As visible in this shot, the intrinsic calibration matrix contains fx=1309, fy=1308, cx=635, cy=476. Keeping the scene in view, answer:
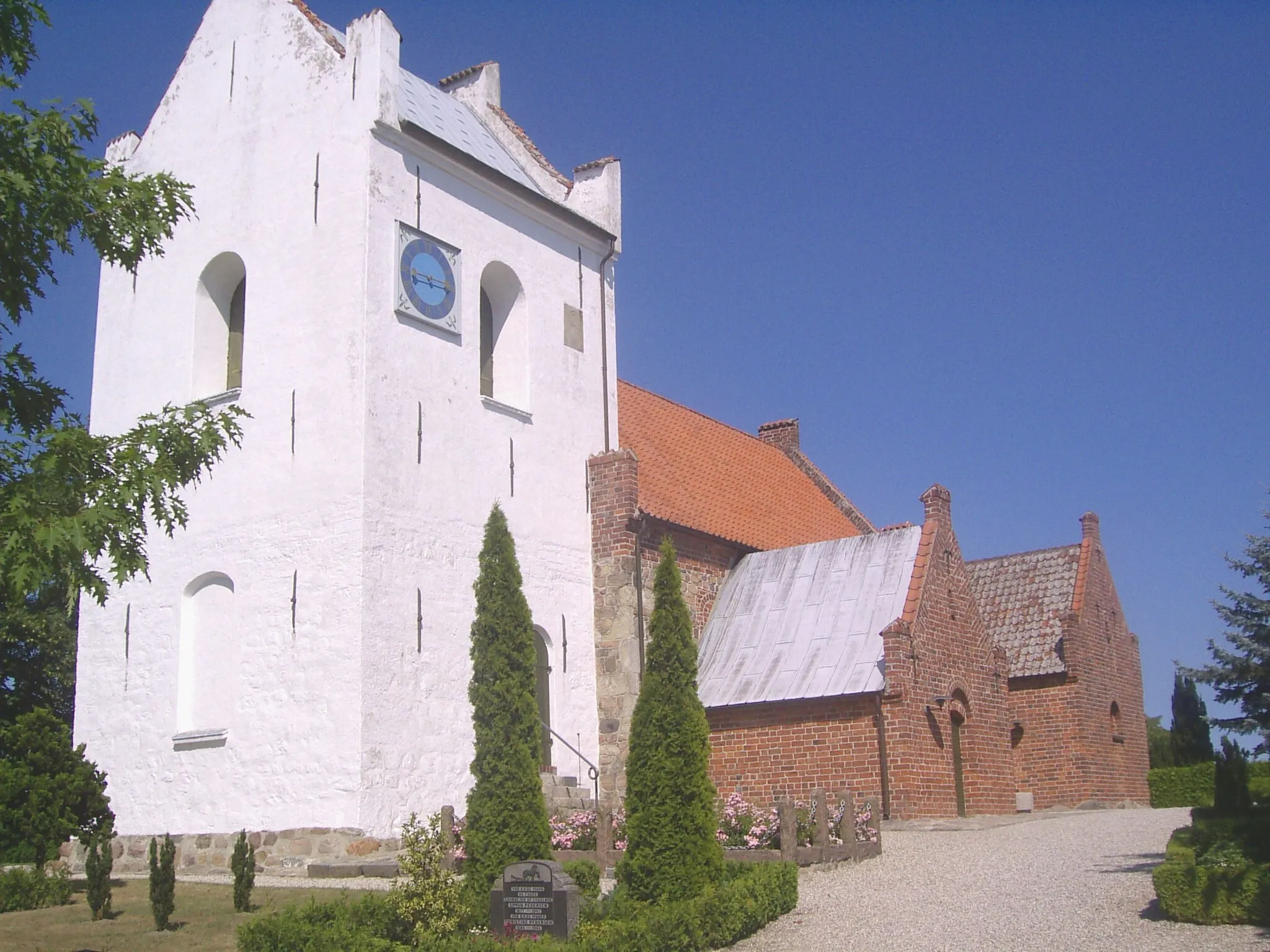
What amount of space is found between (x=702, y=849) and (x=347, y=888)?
4.70m

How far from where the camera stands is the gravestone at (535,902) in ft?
37.5

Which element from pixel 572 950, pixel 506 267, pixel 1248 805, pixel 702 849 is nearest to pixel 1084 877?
pixel 1248 805

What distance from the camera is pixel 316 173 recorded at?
19156 millimetres

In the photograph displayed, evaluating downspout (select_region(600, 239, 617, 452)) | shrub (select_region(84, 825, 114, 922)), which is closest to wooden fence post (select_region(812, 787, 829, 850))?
downspout (select_region(600, 239, 617, 452))

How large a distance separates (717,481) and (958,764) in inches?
298

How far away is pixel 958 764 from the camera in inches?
875

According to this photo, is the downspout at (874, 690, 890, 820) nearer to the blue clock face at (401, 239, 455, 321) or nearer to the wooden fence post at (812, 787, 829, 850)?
the wooden fence post at (812, 787, 829, 850)

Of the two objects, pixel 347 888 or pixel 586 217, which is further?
pixel 586 217

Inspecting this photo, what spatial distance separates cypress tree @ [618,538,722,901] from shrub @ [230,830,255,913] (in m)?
3.89

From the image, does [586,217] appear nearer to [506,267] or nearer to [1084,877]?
[506,267]

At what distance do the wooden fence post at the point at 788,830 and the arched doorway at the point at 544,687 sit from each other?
Answer: 17.6 ft

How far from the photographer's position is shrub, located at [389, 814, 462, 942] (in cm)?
1148

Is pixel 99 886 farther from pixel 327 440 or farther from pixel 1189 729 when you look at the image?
pixel 1189 729

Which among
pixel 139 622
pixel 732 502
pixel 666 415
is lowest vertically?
pixel 139 622
